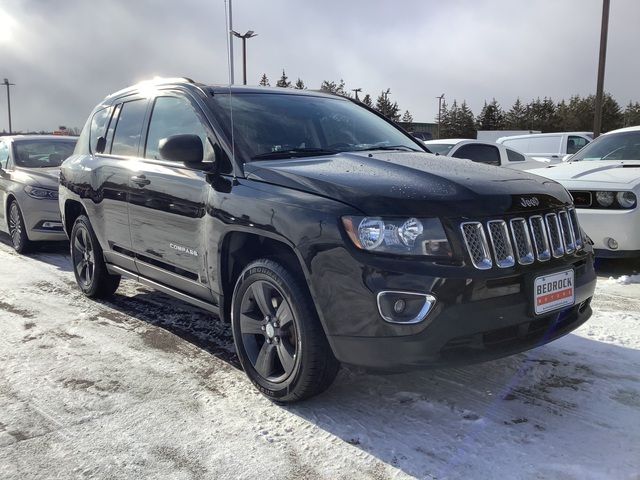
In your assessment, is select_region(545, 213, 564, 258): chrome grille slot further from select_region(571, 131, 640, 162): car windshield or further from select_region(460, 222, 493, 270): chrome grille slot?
select_region(571, 131, 640, 162): car windshield

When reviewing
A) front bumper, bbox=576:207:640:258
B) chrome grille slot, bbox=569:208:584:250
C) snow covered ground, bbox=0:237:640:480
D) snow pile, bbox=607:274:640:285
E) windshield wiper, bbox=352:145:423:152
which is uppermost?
windshield wiper, bbox=352:145:423:152

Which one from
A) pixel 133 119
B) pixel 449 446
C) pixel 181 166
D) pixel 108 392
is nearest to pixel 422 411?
pixel 449 446

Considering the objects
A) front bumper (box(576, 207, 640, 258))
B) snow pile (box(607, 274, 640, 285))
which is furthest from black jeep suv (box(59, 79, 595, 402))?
snow pile (box(607, 274, 640, 285))

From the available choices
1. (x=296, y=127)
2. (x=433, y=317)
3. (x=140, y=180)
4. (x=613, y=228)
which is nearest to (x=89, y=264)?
(x=140, y=180)

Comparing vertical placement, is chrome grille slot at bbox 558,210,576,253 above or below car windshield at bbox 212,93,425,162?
below

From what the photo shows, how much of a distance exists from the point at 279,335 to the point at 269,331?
0.28 ft

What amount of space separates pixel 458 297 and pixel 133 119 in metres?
3.12

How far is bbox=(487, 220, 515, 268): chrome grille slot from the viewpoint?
8.77 ft

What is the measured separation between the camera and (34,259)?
7.46 m

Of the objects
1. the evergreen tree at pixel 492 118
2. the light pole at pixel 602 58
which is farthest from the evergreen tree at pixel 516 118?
the light pole at pixel 602 58

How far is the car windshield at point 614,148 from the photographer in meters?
6.84

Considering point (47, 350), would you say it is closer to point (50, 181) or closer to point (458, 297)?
point (458, 297)

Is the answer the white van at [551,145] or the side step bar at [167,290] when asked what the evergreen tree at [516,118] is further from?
the side step bar at [167,290]

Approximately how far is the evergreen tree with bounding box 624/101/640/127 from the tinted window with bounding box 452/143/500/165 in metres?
56.9
